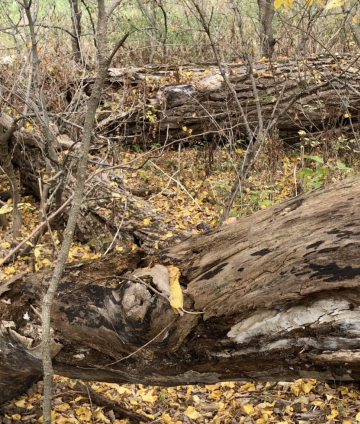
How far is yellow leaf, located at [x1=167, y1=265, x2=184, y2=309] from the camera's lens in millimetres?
1765

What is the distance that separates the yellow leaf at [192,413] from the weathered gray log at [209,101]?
390 cm

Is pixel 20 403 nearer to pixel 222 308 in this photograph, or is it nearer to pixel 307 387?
pixel 222 308

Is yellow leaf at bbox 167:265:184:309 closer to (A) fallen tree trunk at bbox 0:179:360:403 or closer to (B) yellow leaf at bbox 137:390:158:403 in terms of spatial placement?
(A) fallen tree trunk at bbox 0:179:360:403

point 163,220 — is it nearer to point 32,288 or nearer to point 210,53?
point 32,288

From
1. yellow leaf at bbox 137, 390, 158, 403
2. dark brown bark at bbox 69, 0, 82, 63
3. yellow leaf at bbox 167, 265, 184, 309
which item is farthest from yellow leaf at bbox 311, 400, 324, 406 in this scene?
dark brown bark at bbox 69, 0, 82, 63

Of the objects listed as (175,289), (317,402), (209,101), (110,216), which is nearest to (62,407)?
(175,289)

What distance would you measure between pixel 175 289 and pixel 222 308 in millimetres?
228

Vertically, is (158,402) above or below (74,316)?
below

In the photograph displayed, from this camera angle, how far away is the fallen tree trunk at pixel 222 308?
1542 mm

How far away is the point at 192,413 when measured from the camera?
9.50 feet

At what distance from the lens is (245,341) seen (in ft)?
5.71

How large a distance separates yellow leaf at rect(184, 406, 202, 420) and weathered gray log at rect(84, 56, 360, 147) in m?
3.90

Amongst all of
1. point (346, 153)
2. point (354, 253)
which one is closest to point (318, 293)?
point (354, 253)

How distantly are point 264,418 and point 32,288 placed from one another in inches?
67.8
